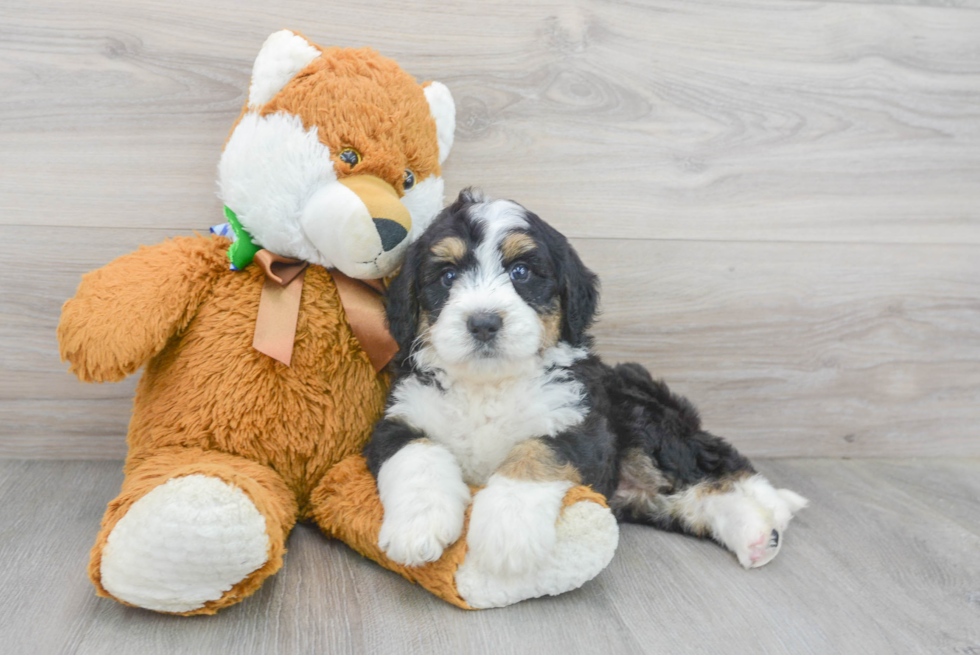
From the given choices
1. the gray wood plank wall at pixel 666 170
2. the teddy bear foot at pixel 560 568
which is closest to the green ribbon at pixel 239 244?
the gray wood plank wall at pixel 666 170

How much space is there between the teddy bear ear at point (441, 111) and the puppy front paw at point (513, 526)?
88 cm

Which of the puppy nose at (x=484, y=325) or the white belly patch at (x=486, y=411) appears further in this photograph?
the white belly patch at (x=486, y=411)

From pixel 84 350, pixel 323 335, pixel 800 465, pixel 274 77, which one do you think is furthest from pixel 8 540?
pixel 800 465

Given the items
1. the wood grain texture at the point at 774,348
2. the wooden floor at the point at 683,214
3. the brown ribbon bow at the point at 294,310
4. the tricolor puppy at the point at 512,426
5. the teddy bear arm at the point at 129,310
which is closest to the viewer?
the tricolor puppy at the point at 512,426

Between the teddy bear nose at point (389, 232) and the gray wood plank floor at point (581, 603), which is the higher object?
the teddy bear nose at point (389, 232)

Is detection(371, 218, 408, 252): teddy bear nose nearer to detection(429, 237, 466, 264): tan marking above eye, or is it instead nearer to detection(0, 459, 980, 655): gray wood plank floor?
detection(429, 237, 466, 264): tan marking above eye

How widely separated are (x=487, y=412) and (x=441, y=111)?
0.75 meters

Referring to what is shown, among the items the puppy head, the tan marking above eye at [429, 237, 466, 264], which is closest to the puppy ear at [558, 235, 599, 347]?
the puppy head

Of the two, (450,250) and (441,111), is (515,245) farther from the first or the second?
(441,111)

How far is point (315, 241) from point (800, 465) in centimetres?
175

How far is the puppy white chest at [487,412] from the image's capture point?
159 centimetres

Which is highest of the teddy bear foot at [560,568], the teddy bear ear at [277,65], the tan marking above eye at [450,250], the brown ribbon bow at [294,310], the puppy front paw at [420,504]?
the teddy bear ear at [277,65]

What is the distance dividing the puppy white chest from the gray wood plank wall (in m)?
0.71

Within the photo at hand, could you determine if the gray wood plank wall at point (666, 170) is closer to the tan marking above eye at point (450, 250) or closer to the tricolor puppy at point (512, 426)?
the tricolor puppy at point (512, 426)
